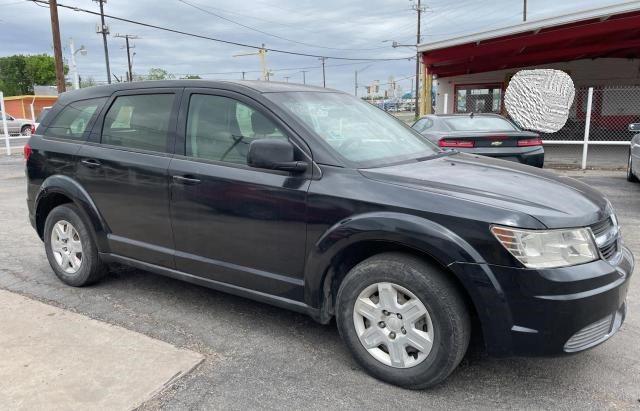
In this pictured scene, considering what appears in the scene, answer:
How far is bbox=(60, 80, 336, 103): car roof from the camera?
12.0 ft

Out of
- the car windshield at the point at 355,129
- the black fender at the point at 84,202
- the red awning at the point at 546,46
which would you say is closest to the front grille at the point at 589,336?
the car windshield at the point at 355,129

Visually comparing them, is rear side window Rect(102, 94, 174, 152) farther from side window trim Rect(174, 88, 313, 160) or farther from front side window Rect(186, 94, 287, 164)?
front side window Rect(186, 94, 287, 164)

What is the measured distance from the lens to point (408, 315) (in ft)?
9.37

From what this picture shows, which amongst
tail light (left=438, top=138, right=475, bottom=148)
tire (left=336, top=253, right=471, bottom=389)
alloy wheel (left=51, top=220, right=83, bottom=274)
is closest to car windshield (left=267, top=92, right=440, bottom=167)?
tire (left=336, top=253, right=471, bottom=389)

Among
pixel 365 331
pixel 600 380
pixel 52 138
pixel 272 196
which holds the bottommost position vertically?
pixel 600 380

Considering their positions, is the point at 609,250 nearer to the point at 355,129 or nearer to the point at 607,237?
the point at 607,237

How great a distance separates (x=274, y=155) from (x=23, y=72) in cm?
9016

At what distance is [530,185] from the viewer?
3.07 meters

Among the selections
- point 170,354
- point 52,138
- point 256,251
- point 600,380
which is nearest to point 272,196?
point 256,251

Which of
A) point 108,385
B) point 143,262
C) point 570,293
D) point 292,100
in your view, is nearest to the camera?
point 570,293

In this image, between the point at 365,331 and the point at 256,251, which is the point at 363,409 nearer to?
the point at 365,331

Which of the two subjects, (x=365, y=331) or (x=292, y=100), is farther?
(x=292, y=100)

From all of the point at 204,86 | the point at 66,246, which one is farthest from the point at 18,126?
the point at 204,86

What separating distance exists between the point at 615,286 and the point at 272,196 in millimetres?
1965
